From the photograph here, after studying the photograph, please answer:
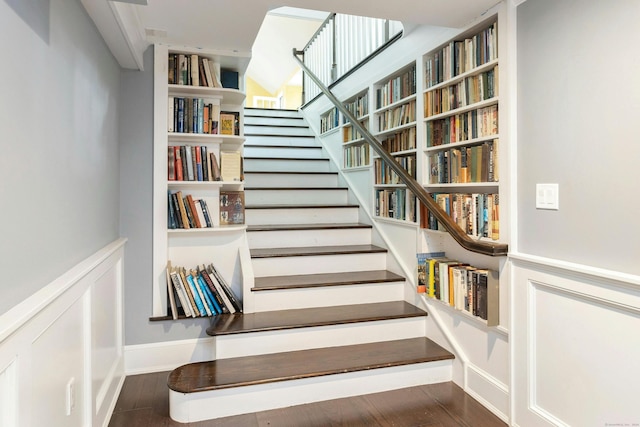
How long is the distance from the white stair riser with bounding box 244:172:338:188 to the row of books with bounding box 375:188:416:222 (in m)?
0.96

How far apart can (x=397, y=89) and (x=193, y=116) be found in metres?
1.42

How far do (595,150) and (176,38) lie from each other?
2.21 m

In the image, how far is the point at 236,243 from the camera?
2.77 metres

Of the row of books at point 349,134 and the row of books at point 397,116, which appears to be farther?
the row of books at point 349,134

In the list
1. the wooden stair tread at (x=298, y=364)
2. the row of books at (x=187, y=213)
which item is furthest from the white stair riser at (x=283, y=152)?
the wooden stair tread at (x=298, y=364)

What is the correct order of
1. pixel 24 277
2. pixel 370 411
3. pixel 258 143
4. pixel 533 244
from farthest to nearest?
pixel 258 143, pixel 370 411, pixel 533 244, pixel 24 277

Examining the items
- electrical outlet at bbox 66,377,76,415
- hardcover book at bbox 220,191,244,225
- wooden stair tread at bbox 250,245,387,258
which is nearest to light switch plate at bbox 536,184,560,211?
wooden stair tread at bbox 250,245,387,258

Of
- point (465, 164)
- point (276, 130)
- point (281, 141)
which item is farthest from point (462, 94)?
point (276, 130)

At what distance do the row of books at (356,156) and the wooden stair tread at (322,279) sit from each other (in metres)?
0.99

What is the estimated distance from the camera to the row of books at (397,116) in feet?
8.90

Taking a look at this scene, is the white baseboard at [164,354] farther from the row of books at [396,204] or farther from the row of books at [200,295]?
the row of books at [396,204]

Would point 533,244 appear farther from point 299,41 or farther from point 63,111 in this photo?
point 299,41

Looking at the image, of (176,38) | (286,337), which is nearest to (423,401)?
(286,337)

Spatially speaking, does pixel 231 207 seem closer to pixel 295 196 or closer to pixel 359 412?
pixel 295 196
